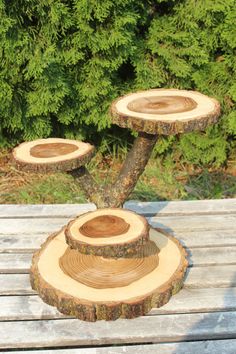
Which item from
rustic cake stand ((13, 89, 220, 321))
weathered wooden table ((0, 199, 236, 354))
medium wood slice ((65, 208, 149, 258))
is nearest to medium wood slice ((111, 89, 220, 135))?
rustic cake stand ((13, 89, 220, 321))

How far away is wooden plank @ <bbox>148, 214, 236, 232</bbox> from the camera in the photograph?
2.77 metres

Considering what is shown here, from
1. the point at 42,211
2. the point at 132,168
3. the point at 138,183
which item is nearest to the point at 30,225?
the point at 42,211

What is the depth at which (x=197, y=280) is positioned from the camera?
7.43 feet

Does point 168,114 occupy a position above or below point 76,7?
below

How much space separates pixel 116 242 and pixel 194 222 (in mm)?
951

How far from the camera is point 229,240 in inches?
104

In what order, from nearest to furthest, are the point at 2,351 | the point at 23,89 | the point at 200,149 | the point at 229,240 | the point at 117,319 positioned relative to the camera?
the point at 2,351 < the point at 117,319 < the point at 229,240 < the point at 23,89 < the point at 200,149

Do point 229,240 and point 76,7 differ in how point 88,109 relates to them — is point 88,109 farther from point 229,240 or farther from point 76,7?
point 229,240

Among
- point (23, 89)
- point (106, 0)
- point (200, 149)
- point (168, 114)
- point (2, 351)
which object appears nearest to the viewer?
point (2, 351)

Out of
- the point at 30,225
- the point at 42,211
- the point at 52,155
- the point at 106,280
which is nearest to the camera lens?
the point at 106,280

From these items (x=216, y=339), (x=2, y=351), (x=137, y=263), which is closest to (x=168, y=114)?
(x=137, y=263)

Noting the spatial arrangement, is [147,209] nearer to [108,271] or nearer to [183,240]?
[183,240]

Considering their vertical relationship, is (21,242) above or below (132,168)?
Answer: below

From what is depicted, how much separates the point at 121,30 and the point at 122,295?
2.51 meters
